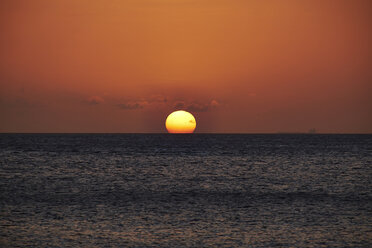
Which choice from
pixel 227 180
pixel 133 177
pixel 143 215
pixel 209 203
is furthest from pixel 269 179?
pixel 143 215

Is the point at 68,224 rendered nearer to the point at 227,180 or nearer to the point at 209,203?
the point at 209,203

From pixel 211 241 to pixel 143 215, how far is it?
7692mm

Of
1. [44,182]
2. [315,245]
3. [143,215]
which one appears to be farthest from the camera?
[44,182]

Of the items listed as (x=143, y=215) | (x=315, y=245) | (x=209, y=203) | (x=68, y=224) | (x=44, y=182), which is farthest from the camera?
(x=44, y=182)

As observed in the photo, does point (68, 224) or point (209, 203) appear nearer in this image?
point (68, 224)

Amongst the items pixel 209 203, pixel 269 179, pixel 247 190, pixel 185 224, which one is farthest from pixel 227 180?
pixel 185 224

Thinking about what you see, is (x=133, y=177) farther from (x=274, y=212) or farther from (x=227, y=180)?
(x=274, y=212)

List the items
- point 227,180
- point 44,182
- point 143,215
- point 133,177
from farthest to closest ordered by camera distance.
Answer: point 133,177
point 227,180
point 44,182
point 143,215

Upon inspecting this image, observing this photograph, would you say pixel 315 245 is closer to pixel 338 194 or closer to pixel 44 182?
pixel 338 194

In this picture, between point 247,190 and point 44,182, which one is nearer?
point 247,190

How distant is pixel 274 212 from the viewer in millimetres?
31078

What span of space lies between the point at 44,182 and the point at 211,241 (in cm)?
3075

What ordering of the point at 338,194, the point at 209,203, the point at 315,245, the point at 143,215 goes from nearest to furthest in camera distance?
the point at 315,245 → the point at 143,215 → the point at 209,203 → the point at 338,194

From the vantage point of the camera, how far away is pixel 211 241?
2295cm
